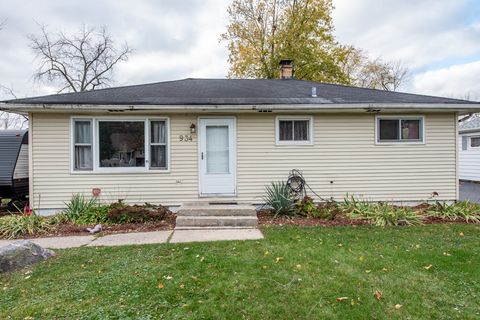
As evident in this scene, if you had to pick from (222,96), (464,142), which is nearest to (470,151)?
(464,142)

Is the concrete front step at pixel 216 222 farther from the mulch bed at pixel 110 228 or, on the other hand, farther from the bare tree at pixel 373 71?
the bare tree at pixel 373 71

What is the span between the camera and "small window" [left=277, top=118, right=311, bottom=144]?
752 centimetres

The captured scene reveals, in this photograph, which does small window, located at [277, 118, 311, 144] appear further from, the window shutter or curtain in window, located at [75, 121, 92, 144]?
the window shutter

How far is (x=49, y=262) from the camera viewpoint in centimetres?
405

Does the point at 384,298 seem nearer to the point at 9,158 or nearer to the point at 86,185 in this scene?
the point at 86,185

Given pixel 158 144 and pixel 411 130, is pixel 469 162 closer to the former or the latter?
pixel 411 130

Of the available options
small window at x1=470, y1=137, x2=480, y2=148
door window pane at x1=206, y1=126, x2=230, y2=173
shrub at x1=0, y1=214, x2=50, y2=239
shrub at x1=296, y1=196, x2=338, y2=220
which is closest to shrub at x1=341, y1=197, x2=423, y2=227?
shrub at x1=296, y1=196, x2=338, y2=220

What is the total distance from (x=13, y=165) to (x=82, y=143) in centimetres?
214

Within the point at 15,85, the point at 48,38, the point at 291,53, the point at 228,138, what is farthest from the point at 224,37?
the point at 228,138

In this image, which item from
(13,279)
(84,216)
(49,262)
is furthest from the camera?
(84,216)

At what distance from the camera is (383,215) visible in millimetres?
6219

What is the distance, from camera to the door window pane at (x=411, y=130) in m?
7.72

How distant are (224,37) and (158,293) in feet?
75.5

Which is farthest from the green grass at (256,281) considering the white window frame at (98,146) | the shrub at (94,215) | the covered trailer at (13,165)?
the covered trailer at (13,165)
